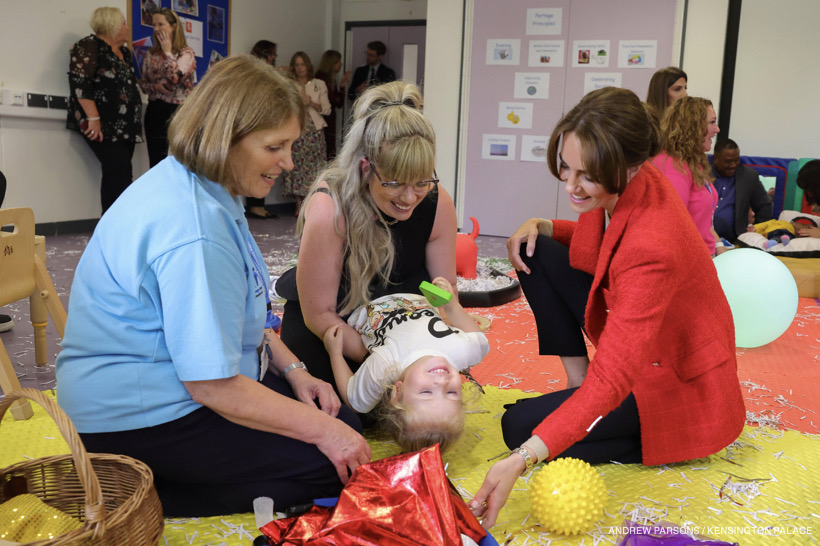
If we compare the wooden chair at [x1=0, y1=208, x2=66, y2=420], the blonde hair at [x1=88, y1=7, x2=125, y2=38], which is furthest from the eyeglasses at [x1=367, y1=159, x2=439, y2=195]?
the blonde hair at [x1=88, y1=7, x2=125, y2=38]

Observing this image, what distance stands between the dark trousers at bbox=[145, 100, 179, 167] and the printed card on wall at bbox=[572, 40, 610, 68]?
11.9 feet

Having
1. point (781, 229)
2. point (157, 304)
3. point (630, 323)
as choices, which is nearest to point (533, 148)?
point (781, 229)

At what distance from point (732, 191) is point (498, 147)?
224cm

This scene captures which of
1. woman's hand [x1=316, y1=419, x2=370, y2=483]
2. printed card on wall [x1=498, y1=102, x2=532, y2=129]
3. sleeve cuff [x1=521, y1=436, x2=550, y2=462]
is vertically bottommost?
woman's hand [x1=316, y1=419, x2=370, y2=483]

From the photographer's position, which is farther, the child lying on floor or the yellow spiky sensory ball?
the child lying on floor

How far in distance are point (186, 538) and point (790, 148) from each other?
657cm

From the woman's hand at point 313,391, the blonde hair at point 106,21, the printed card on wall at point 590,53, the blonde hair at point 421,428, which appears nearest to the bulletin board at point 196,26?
the blonde hair at point 106,21

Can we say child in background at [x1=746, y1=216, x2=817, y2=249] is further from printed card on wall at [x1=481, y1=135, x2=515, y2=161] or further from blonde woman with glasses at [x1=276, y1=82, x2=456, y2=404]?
blonde woman with glasses at [x1=276, y1=82, x2=456, y2=404]

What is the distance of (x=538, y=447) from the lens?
1.47 m

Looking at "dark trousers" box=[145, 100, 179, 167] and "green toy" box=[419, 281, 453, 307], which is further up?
"dark trousers" box=[145, 100, 179, 167]

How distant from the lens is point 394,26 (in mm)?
9070

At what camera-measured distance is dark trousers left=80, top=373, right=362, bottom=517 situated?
1510 mm

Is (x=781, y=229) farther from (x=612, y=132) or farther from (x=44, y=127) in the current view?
(x=44, y=127)

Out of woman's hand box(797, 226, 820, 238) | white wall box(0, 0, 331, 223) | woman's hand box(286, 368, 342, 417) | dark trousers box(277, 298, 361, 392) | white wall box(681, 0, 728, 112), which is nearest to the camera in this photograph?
woman's hand box(286, 368, 342, 417)
